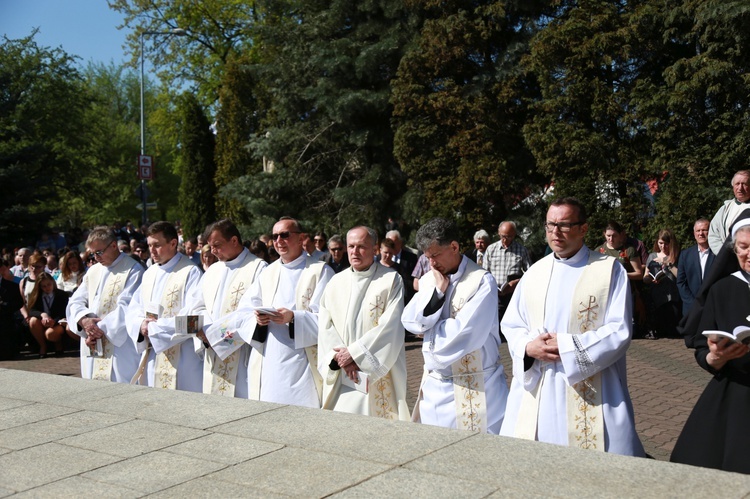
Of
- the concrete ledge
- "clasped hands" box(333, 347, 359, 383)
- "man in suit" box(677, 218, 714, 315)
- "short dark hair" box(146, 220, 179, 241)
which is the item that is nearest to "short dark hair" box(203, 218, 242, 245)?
"short dark hair" box(146, 220, 179, 241)

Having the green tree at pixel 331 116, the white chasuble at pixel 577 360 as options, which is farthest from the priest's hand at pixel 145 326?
the green tree at pixel 331 116

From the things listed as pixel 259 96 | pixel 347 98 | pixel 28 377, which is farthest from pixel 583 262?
pixel 259 96

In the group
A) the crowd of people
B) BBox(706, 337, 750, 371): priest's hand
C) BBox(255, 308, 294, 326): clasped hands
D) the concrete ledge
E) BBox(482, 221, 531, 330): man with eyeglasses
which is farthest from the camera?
BBox(482, 221, 531, 330): man with eyeglasses

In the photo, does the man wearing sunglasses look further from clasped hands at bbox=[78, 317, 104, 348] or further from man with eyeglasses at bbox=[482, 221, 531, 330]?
man with eyeglasses at bbox=[482, 221, 531, 330]

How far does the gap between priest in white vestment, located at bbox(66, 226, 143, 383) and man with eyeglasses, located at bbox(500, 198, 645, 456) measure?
13.1 feet

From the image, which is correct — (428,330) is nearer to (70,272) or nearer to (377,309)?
(377,309)

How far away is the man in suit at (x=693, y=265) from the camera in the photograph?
1073 centimetres

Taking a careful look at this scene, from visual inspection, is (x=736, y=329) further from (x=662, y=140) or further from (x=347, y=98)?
(x=347, y=98)

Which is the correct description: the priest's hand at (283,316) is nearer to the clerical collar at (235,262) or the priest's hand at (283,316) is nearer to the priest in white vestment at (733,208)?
the clerical collar at (235,262)

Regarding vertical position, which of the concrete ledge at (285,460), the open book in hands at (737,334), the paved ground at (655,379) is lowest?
the paved ground at (655,379)

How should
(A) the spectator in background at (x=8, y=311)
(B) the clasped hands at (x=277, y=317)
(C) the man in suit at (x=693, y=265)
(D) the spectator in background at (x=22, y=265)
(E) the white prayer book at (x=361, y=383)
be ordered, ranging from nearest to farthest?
(E) the white prayer book at (x=361, y=383)
(B) the clasped hands at (x=277, y=317)
(C) the man in suit at (x=693, y=265)
(A) the spectator in background at (x=8, y=311)
(D) the spectator in background at (x=22, y=265)

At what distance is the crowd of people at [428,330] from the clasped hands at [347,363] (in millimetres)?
12

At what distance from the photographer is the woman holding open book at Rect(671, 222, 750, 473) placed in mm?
3768

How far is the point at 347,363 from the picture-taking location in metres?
5.62
